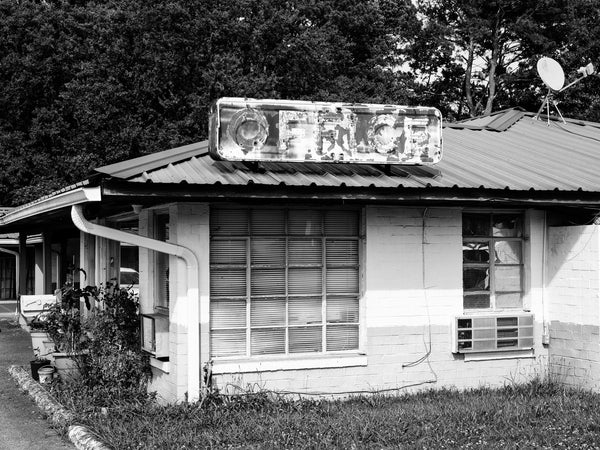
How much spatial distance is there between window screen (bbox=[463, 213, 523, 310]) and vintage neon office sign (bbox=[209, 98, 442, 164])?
137 cm

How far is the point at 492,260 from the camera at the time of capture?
1020cm

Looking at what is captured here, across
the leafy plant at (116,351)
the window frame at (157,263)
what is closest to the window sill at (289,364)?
the leafy plant at (116,351)

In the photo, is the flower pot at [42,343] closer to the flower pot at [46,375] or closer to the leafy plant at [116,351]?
the flower pot at [46,375]

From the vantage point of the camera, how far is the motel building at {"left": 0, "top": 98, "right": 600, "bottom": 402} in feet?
28.6

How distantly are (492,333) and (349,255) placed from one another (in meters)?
2.07

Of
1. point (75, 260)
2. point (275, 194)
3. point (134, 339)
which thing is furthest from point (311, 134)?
point (75, 260)

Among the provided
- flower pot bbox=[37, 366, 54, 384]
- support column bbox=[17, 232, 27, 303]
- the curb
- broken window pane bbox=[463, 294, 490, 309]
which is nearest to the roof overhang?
broken window pane bbox=[463, 294, 490, 309]

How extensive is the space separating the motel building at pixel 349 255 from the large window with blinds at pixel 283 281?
0.02 meters

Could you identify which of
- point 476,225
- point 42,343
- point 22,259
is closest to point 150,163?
point 476,225

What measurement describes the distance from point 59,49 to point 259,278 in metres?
27.3

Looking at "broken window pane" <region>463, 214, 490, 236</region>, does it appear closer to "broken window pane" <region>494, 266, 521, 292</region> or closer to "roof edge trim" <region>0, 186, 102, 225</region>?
"broken window pane" <region>494, 266, 521, 292</region>

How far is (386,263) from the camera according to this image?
31.2ft

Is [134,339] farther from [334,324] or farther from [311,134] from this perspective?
[311,134]

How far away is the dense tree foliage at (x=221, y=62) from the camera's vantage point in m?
30.3
